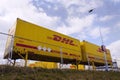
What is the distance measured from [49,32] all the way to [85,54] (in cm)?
627

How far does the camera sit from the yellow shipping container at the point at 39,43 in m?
14.5

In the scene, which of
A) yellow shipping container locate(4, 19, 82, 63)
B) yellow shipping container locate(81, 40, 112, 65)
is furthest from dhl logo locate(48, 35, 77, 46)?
yellow shipping container locate(81, 40, 112, 65)

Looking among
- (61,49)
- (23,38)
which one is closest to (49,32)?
(61,49)

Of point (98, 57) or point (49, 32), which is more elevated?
point (49, 32)

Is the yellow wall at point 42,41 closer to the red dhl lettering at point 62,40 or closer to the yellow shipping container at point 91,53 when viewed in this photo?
the red dhl lettering at point 62,40

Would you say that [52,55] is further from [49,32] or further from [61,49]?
[49,32]

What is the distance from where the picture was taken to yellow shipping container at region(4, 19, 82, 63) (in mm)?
14508

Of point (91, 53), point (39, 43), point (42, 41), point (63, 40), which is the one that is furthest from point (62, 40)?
point (91, 53)

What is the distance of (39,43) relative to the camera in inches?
625

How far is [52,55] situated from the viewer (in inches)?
660

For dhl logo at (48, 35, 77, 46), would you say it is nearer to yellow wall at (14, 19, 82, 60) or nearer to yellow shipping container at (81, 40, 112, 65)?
yellow wall at (14, 19, 82, 60)

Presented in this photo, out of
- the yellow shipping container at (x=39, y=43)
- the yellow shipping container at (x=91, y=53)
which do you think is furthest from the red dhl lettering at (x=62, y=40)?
the yellow shipping container at (x=91, y=53)

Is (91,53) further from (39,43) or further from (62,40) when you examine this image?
(39,43)

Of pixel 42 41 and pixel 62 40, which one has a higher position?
pixel 62 40
